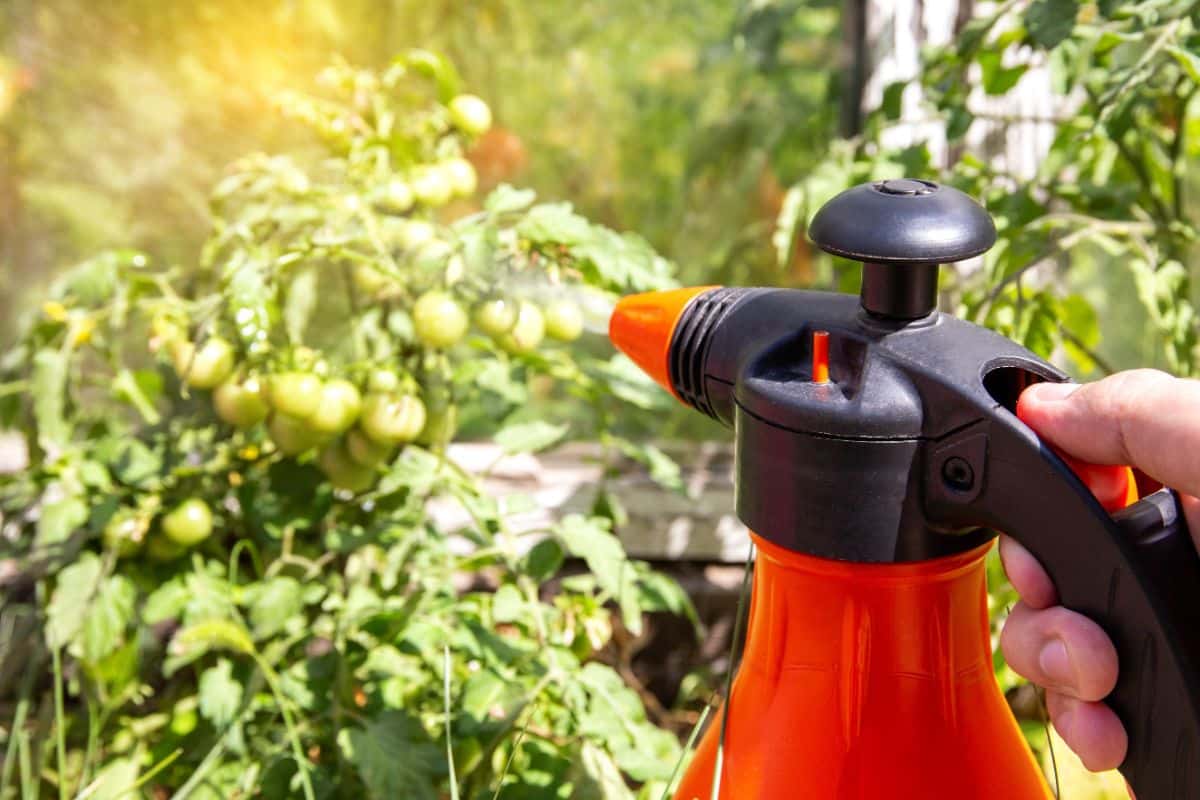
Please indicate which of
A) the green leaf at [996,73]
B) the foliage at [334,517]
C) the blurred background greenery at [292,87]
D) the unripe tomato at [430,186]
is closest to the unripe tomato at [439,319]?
the foliage at [334,517]

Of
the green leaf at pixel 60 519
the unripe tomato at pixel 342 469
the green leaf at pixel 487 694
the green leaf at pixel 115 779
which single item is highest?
the unripe tomato at pixel 342 469

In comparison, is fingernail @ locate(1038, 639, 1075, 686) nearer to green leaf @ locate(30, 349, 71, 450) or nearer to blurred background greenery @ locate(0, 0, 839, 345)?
green leaf @ locate(30, 349, 71, 450)

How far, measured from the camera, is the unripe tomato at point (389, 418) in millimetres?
855

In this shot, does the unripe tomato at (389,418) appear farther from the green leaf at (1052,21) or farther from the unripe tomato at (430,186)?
the green leaf at (1052,21)

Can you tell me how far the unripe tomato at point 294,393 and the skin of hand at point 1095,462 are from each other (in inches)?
19.8

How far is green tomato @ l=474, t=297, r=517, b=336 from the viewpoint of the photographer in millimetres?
860

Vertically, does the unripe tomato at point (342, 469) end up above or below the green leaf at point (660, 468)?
above

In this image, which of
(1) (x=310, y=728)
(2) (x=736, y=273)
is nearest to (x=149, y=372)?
(1) (x=310, y=728)

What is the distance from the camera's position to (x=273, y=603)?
0.88 meters

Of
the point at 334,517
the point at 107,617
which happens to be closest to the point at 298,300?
the point at 334,517

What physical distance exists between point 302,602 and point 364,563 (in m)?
0.11

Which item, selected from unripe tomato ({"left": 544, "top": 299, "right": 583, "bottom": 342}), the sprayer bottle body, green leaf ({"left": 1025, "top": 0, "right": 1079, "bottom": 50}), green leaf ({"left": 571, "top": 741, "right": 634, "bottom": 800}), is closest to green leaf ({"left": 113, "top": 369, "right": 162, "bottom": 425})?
unripe tomato ({"left": 544, "top": 299, "right": 583, "bottom": 342})

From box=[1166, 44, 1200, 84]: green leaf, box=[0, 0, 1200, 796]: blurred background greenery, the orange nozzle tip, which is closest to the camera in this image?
the orange nozzle tip

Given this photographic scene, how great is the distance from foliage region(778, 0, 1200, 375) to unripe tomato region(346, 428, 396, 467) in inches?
14.3
